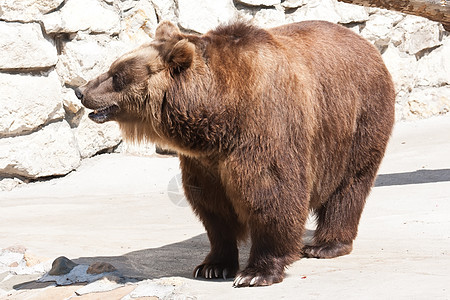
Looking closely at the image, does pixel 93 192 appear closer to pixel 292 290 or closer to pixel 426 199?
pixel 426 199

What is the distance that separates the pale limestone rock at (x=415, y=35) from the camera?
968 cm

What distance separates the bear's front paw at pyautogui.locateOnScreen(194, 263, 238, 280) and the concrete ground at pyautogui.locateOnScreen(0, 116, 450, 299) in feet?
0.26

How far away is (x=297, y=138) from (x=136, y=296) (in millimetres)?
1229

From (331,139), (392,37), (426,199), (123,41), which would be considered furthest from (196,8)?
(331,139)

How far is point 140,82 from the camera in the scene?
4.22 metres

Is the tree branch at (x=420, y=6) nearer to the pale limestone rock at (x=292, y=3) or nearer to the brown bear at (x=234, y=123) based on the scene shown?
the pale limestone rock at (x=292, y=3)

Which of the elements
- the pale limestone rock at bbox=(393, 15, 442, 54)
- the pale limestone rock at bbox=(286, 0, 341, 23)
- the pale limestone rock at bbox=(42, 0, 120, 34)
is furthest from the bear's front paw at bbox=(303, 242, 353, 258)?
the pale limestone rock at bbox=(393, 15, 442, 54)

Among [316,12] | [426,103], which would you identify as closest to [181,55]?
[316,12]

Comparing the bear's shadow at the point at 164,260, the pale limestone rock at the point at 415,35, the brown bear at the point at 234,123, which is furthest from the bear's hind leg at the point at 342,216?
the pale limestone rock at the point at 415,35

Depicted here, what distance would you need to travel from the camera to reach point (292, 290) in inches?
158

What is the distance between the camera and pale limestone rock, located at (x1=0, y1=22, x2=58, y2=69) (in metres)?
7.25

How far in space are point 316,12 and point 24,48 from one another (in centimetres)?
360

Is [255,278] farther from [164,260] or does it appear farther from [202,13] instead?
[202,13]

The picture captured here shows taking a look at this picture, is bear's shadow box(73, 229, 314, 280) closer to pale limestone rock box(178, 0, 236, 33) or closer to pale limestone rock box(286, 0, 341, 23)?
pale limestone rock box(178, 0, 236, 33)
